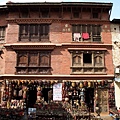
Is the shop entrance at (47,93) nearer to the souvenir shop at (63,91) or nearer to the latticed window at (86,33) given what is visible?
the souvenir shop at (63,91)

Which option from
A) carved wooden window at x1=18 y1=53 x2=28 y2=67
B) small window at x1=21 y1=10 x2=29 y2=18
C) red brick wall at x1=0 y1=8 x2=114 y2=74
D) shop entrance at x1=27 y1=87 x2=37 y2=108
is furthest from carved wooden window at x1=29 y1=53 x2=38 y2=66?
small window at x1=21 y1=10 x2=29 y2=18

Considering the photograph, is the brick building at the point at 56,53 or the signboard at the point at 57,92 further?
the brick building at the point at 56,53

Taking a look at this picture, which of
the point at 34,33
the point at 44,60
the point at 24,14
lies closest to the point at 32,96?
the point at 44,60

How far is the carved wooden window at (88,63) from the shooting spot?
21953 millimetres

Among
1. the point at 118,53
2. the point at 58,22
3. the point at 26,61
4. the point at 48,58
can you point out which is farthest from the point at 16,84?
the point at 118,53

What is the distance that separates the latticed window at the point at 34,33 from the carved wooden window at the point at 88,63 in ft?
12.2

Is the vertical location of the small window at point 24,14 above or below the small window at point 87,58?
above

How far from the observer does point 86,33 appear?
22.9 meters

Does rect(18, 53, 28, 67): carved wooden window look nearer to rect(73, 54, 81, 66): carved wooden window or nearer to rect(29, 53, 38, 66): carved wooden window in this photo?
rect(29, 53, 38, 66): carved wooden window

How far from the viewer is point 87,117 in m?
17.0

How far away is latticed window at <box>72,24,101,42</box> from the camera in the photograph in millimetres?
22828

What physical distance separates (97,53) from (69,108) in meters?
7.25

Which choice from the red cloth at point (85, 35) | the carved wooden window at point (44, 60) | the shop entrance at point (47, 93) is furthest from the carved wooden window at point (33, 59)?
the red cloth at point (85, 35)

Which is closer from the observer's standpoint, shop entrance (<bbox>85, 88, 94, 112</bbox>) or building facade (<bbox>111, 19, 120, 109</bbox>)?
building facade (<bbox>111, 19, 120, 109</bbox>)
